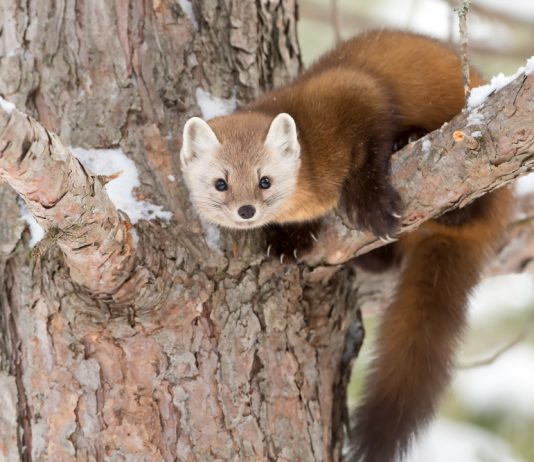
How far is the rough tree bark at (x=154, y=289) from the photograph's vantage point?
3.12 metres

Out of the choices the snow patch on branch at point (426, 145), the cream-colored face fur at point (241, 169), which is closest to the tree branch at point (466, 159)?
the snow patch on branch at point (426, 145)

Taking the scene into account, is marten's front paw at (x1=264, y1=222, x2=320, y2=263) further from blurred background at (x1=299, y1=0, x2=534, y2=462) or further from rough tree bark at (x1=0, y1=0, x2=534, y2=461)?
blurred background at (x1=299, y1=0, x2=534, y2=462)

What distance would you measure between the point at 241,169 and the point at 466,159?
1.09 meters

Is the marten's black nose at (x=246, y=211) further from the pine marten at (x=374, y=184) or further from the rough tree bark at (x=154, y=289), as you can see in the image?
the rough tree bark at (x=154, y=289)

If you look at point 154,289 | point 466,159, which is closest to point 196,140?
point 154,289

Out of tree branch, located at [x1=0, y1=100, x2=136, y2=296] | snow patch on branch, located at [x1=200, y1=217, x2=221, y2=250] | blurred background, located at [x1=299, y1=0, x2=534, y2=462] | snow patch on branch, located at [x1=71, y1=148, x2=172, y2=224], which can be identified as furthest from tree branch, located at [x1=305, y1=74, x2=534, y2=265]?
blurred background, located at [x1=299, y1=0, x2=534, y2=462]

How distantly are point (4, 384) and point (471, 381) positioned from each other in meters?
3.41

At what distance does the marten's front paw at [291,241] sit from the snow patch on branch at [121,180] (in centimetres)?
49

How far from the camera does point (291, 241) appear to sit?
361 centimetres

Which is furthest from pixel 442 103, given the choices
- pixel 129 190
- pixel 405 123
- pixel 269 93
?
pixel 129 190

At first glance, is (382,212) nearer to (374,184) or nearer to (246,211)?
(374,184)

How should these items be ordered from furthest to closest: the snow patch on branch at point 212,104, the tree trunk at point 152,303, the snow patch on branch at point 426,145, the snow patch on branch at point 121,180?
the snow patch on branch at point 212,104 < the snow patch on branch at point 121,180 < the tree trunk at point 152,303 < the snow patch on branch at point 426,145

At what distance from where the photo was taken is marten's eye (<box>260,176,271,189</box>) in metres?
3.64

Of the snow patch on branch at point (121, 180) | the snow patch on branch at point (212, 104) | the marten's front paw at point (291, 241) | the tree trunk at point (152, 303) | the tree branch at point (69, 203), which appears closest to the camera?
the tree branch at point (69, 203)
